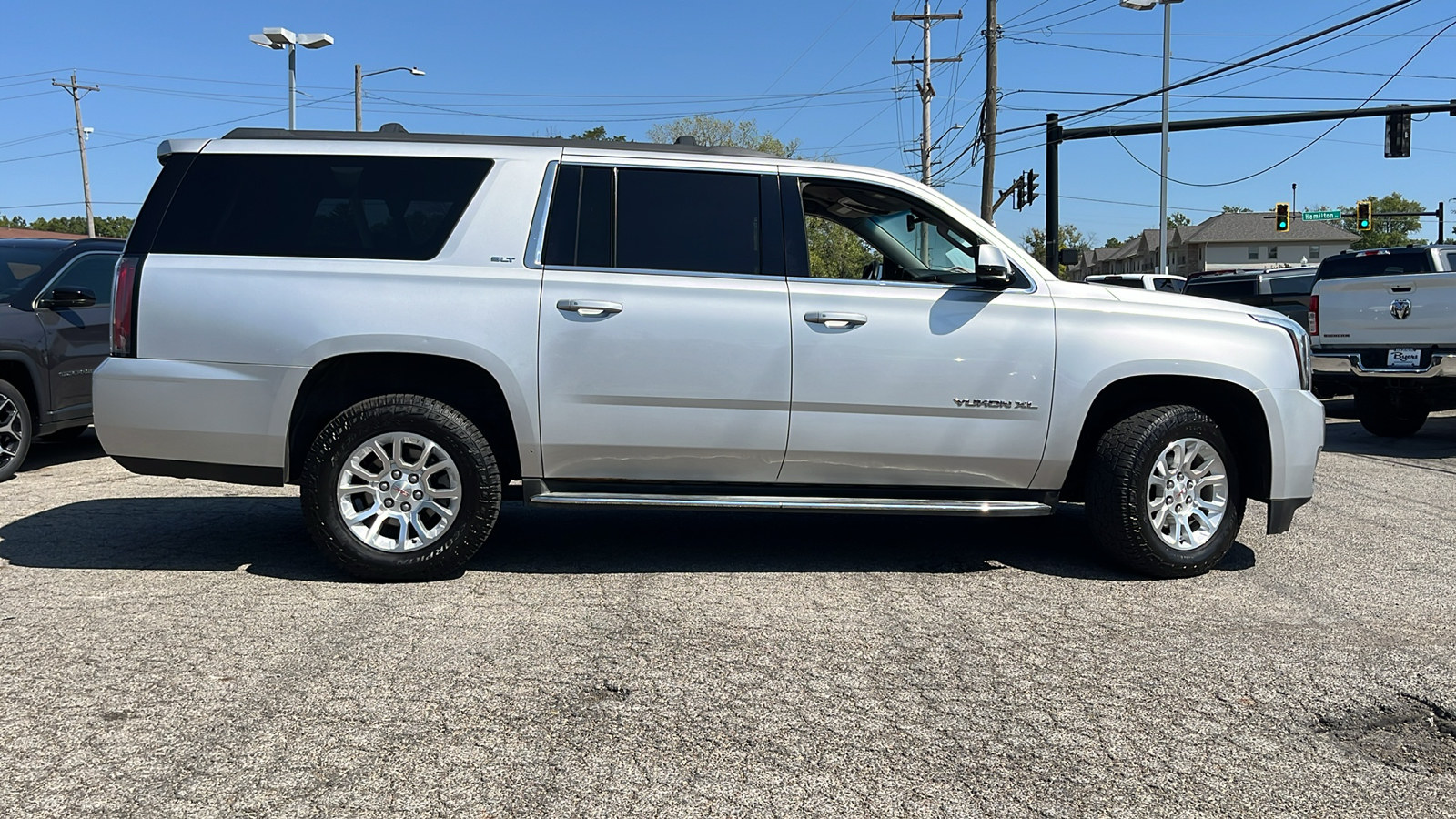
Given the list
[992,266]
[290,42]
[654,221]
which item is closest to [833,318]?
[992,266]

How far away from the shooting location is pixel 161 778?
120 inches

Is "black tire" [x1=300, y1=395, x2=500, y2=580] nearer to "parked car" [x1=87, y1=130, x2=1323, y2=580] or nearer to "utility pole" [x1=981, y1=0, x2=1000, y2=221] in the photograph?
"parked car" [x1=87, y1=130, x2=1323, y2=580]

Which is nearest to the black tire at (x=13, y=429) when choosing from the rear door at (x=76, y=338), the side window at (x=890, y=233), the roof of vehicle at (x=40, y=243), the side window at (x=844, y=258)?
the rear door at (x=76, y=338)

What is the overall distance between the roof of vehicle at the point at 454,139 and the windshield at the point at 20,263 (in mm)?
4922

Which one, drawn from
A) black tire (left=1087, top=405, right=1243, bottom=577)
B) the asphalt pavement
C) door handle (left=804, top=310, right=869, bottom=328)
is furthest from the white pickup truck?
door handle (left=804, top=310, right=869, bottom=328)

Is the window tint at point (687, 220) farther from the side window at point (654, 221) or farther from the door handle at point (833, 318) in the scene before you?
the door handle at point (833, 318)

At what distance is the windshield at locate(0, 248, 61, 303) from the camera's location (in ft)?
29.3

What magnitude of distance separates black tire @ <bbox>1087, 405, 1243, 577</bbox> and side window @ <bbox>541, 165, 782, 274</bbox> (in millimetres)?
1928

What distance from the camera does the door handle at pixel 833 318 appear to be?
513 cm

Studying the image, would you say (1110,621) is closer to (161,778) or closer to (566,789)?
(566,789)

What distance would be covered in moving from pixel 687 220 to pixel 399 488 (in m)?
1.82

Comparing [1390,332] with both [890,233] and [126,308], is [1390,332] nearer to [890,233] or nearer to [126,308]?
[890,233]

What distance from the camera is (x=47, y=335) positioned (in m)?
8.68

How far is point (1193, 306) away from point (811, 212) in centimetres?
197
